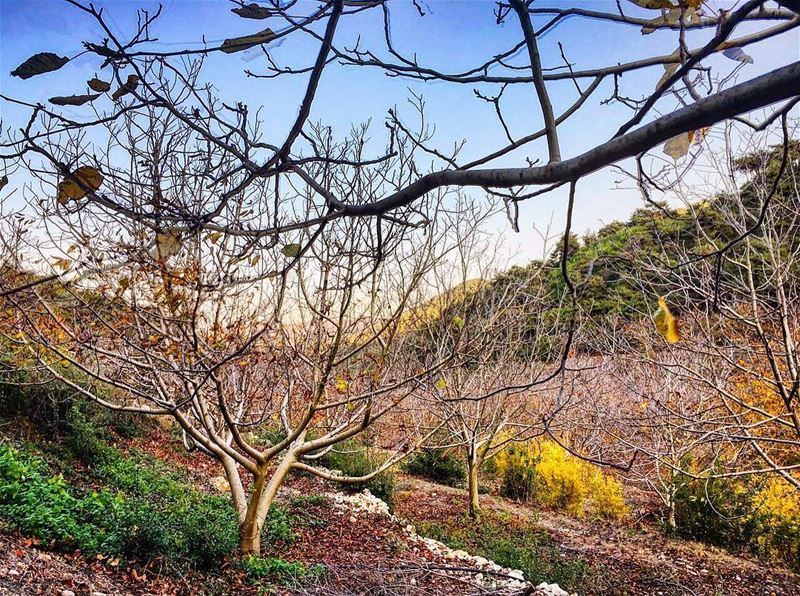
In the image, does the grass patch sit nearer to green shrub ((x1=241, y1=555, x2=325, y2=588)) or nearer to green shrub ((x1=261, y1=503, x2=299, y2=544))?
green shrub ((x1=241, y1=555, x2=325, y2=588))

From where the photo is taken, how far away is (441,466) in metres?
11.7

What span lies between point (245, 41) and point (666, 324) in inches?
27.4

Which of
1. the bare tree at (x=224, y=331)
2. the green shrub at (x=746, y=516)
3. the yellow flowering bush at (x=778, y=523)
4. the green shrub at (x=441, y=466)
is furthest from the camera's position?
the green shrub at (x=441, y=466)

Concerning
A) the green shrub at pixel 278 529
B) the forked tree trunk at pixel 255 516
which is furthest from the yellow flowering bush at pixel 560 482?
the forked tree trunk at pixel 255 516

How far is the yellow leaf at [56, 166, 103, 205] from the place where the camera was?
71 centimetres

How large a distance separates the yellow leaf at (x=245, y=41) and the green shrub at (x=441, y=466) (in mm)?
11500

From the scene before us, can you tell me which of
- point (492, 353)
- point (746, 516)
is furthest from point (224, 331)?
point (746, 516)

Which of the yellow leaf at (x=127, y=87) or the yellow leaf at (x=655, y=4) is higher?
the yellow leaf at (x=655, y=4)

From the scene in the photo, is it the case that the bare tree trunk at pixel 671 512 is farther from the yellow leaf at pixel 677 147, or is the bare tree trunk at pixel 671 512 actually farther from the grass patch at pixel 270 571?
the yellow leaf at pixel 677 147

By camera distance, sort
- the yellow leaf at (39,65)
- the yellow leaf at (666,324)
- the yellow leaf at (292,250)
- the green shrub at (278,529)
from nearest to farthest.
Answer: the yellow leaf at (39,65) → the yellow leaf at (666,324) → the yellow leaf at (292,250) → the green shrub at (278,529)

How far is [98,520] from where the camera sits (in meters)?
4.78

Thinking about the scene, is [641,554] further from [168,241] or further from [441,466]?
[168,241]

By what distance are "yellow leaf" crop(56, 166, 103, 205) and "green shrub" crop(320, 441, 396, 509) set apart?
300 inches

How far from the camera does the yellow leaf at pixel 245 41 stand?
730 millimetres
